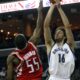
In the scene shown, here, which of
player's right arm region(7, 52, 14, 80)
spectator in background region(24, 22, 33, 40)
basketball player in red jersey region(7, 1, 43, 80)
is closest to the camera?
player's right arm region(7, 52, 14, 80)

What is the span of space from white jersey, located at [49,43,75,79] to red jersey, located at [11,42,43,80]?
0.65 ft

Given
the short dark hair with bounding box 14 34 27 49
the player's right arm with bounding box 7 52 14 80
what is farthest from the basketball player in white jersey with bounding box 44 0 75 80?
the player's right arm with bounding box 7 52 14 80

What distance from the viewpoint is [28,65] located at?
21.0 feet

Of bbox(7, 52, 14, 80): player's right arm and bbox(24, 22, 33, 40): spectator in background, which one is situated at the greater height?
bbox(24, 22, 33, 40): spectator in background

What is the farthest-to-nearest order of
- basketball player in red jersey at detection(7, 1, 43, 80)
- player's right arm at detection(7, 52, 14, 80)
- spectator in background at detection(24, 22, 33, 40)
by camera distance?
spectator in background at detection(24, 22, 33, 40), basketball player in red jersey at detection(7, 1, 43, 80), player's right arm at detection(7, 52, 14, 80)

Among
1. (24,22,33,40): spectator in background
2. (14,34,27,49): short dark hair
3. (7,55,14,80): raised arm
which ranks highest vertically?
(24,22,33,40): spectator in background

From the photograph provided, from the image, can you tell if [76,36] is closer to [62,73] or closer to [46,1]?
[46,1]

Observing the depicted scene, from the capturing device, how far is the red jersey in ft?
20.9

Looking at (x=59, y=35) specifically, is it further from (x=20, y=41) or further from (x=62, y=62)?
(x=20, y=41)

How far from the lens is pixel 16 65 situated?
6355mm

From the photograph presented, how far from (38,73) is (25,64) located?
21 centimetres

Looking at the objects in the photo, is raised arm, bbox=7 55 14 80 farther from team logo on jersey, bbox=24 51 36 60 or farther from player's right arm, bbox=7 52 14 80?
team logo on jersey, bbox=24 51 36 60

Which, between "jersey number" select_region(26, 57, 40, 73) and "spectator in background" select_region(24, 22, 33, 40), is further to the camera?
"spectator in background" select_region(24, 22, 33, 40)

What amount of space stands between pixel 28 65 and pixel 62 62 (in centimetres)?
46
